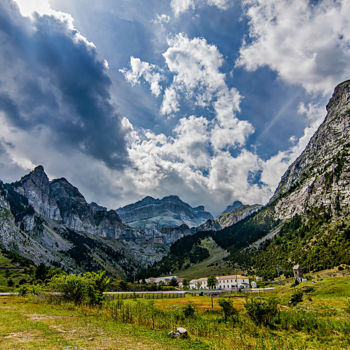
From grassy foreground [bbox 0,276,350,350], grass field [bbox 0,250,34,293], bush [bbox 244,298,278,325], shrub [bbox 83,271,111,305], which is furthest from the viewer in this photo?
grass field [bbox 0,250,34,293]

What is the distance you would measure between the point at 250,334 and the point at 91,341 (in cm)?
1399

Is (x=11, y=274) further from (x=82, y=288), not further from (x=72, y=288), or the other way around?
(x=82, y=288)

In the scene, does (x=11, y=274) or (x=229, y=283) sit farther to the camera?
(x=229, y=283)

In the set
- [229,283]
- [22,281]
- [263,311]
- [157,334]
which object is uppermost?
[22,281]

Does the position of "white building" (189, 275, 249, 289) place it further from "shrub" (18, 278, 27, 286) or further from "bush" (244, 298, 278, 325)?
"bush" (244, 298, 278, 325)

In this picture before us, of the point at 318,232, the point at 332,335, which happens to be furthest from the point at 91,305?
the point at 318,232

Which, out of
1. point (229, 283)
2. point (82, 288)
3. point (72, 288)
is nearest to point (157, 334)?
point (82, 288)

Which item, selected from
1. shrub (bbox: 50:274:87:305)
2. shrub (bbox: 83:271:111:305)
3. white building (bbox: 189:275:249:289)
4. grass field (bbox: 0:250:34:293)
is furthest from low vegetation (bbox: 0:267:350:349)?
white building (bbox: 189:275:249:289)

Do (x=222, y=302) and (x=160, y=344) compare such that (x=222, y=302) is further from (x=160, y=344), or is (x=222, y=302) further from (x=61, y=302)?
(x=61, y=302)

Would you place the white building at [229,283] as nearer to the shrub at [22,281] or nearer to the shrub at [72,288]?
the shrub at [22,281]

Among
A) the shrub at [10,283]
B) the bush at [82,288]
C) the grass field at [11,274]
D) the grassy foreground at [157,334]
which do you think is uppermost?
the grass field at [11,274]

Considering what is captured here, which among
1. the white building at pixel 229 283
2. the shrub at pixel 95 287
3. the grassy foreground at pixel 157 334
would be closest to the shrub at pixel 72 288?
the shrub at pixel 95 287

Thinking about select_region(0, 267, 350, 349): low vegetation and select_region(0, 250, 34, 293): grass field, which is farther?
select_region(0, 250, 34, 293): grass field

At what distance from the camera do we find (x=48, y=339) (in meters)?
14.4
